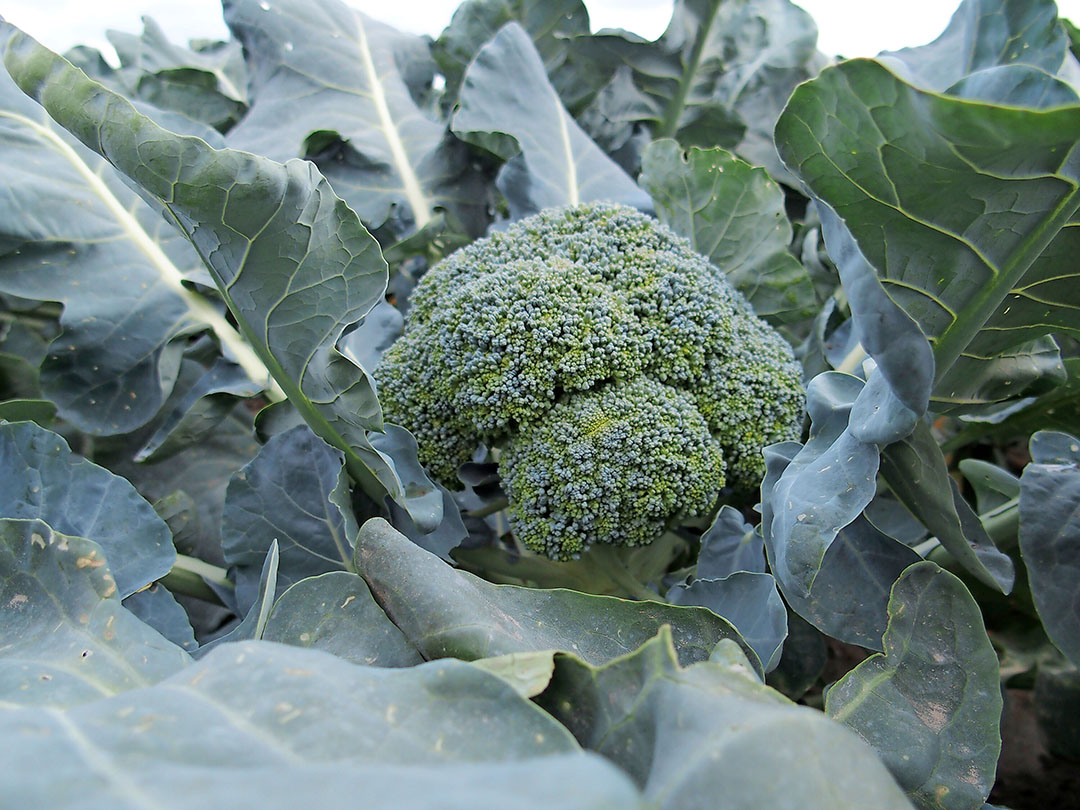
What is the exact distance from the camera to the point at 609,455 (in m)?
0.72

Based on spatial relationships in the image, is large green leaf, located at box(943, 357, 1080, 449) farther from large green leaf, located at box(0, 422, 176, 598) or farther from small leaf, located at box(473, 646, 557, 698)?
large green leaf, located at box(0, 422, 176, 598)

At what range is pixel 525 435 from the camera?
750 millimetres

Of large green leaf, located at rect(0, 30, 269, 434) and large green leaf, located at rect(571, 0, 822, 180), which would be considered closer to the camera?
large green leaf, located at rect(0, 30, 269, 434)

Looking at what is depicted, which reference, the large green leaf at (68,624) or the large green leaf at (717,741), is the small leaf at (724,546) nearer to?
the large green leaf at (717,741)

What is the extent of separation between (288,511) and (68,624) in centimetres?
25

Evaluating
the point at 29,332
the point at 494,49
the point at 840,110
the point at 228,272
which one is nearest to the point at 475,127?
the point at 494,49

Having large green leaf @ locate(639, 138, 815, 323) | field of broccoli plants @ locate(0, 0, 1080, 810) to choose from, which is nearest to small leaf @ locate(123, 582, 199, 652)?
field of broccoli plants @ locate(0, 0, 1080, 810)

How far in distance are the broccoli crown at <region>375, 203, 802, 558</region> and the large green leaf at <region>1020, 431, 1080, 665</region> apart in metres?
0.23

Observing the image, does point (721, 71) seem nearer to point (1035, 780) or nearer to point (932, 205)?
point (932, 205)

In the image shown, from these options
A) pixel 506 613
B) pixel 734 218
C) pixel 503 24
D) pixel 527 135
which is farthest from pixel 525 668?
pixel 503 24

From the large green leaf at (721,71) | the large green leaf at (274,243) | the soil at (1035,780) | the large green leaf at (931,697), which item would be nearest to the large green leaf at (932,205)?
the large green leaf at (931,697)

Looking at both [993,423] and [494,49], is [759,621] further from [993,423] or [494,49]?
[494,49]

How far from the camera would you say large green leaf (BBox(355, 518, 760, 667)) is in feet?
1.63

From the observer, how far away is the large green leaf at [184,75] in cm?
115
